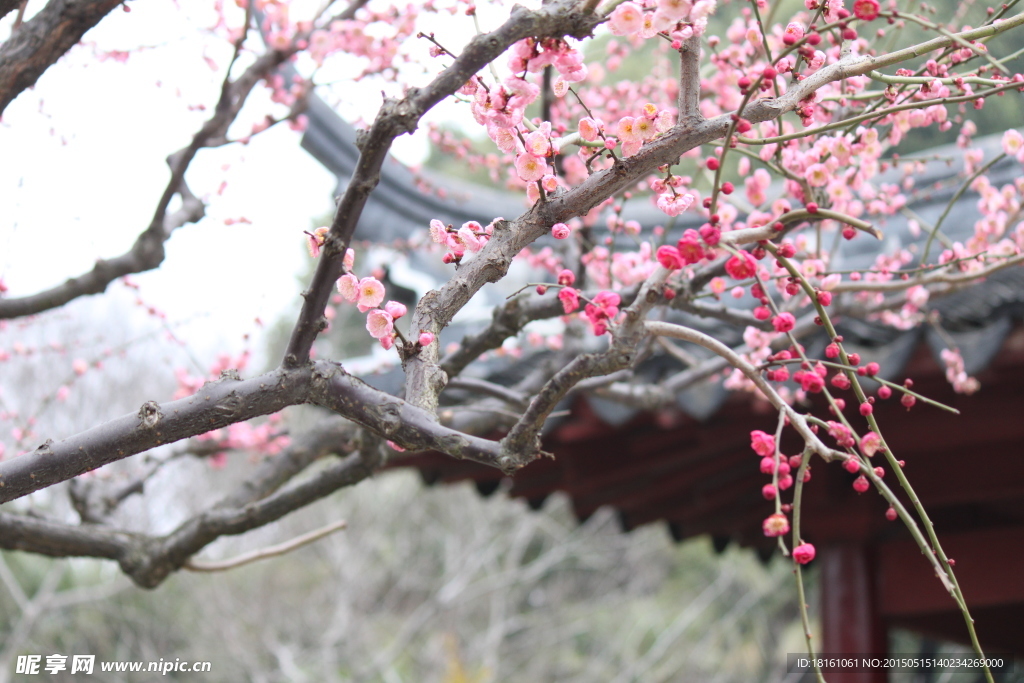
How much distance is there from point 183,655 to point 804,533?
263 inches

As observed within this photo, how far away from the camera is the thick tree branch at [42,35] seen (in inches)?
61.6

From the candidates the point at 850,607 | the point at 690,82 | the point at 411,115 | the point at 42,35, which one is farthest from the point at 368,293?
the point at 850,607

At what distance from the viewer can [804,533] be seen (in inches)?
119

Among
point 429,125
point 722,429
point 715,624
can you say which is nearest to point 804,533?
point 722,429

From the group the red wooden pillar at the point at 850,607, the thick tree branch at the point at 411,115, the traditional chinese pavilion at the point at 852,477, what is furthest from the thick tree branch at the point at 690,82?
the red wooden pillar at the point at 850,607

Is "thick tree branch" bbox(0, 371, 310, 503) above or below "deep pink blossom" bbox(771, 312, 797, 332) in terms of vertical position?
below

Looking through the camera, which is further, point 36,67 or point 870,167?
point 870,167

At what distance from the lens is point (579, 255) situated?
7.24 feet

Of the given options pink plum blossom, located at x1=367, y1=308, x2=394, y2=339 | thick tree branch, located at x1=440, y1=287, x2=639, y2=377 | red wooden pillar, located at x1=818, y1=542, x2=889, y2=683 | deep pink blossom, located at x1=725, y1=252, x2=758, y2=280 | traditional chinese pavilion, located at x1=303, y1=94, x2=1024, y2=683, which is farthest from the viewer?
red wooden pillar, located at x1=818, y1=542, x2=889, y2=683

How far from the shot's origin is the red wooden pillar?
2846 mm

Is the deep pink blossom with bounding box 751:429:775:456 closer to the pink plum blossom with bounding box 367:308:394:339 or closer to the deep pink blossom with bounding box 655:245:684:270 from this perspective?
the deep pink blossom with bounding box 655:245:684:270

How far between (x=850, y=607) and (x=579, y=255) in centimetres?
171

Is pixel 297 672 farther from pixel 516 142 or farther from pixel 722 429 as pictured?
pixel 516 142

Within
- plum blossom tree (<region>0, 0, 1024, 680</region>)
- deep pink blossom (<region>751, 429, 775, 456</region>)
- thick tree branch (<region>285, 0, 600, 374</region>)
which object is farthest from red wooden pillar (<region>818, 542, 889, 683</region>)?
thick tree branch (<region>285, 0, 600, 374</region>)
